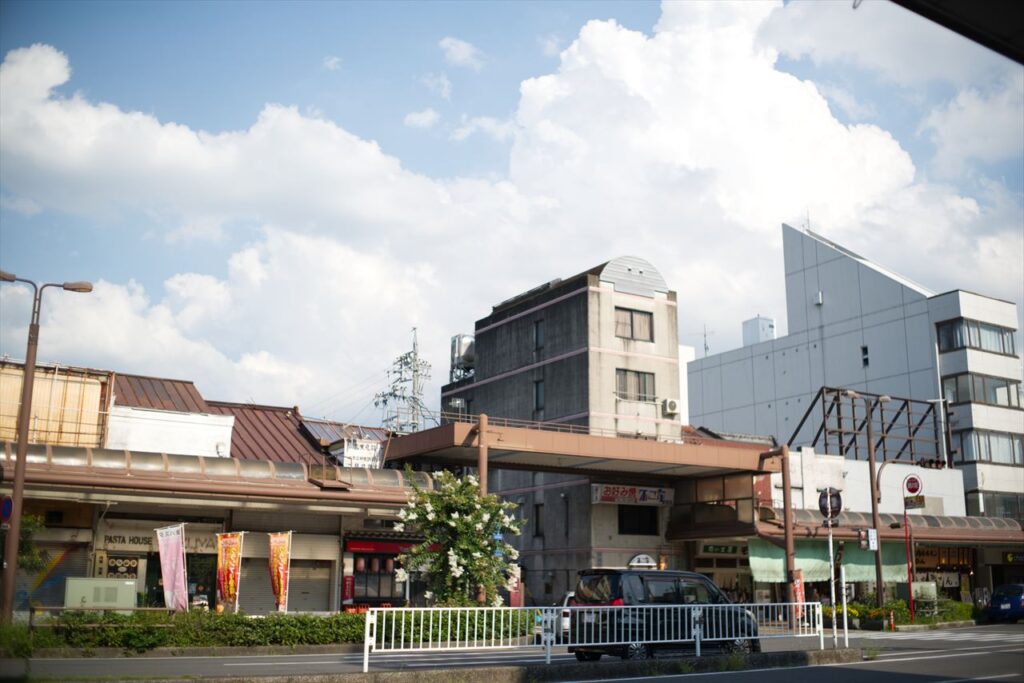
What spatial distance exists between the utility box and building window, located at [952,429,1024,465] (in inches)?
1893

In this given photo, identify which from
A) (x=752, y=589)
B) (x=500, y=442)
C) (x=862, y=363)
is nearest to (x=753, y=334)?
(x=862, y=363)

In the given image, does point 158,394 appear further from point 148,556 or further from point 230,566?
point 230,566

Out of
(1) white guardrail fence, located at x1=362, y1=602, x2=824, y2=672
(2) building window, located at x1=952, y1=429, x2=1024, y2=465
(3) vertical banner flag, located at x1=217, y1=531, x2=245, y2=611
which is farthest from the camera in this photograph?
(2) building window, located at x1=952, y1=429, x2=1024, y2=465

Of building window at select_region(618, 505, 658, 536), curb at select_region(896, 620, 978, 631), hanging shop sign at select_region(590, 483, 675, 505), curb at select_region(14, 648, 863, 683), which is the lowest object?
curb at select_region(896, 620, 978, 631)

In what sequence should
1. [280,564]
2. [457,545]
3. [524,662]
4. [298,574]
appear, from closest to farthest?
[524,662], [457,545], [280,564], [298,574]

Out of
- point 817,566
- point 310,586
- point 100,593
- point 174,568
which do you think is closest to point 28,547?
point 100,593

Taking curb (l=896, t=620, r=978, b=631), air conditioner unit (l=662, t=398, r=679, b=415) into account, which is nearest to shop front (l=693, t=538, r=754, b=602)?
air conditioner unit (l=662, t=398, r=679, b=415)

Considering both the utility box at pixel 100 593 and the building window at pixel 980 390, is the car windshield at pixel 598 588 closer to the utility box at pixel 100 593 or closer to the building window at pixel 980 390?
the utility box at pixel 100 593

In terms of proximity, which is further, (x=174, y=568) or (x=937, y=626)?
(x=937, y=626)

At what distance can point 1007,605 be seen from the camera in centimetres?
3694

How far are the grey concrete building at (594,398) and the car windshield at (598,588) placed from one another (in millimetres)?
21206

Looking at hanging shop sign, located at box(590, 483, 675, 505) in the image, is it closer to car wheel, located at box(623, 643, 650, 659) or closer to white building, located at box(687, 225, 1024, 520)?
white building, located at box(687, 225, 1024, 520)

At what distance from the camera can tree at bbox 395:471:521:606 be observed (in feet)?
74.0

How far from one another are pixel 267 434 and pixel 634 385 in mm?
16868
